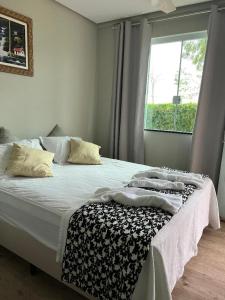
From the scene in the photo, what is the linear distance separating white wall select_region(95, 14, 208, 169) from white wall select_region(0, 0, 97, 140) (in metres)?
0.15

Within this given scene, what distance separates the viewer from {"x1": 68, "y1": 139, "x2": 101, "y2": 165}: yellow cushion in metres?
2.89

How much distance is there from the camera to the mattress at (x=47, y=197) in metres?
1.64

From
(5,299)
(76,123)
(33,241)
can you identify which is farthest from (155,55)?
(5,299)

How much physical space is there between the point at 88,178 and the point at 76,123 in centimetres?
157

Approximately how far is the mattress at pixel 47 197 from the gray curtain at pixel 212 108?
1154 mm

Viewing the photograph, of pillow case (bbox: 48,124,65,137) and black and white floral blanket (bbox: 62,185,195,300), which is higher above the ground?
pillow case (bbox: 48,124,65,137)

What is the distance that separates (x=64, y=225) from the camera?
1.53 meters

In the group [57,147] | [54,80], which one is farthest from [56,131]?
[54,80]

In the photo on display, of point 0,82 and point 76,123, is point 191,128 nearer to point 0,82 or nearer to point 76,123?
point 76,123

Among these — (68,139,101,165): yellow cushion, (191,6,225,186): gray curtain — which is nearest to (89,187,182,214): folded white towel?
(68,139,101,165): yellow cushion

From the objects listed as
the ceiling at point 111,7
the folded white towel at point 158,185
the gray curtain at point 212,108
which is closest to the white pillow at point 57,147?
the folded white towel at point 158,185

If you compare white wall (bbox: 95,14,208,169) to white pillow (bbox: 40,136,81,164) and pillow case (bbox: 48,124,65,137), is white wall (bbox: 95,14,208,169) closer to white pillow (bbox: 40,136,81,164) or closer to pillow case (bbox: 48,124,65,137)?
pillow case (bbox: 48,124,65,137)

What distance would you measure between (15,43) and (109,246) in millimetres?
2486

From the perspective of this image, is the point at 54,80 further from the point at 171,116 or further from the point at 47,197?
the point at 47,197
